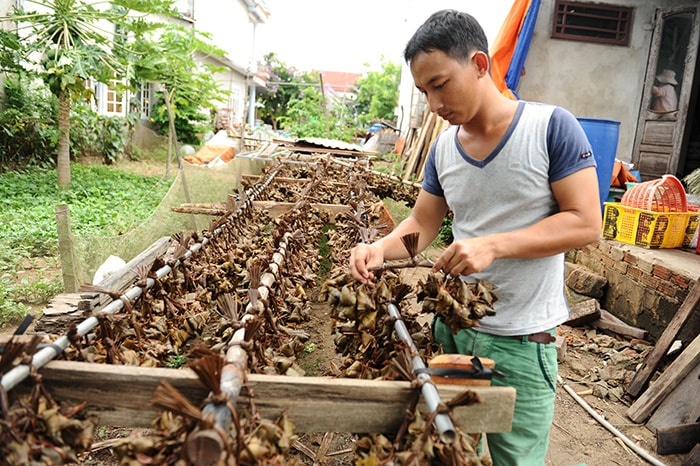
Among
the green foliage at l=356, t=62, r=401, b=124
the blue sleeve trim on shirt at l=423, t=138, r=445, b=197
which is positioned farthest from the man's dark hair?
the green foliage at l=356, t=62, r=401, b=124

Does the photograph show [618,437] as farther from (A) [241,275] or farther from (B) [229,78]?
(B) [229,78]

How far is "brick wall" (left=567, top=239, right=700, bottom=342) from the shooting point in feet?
15.1

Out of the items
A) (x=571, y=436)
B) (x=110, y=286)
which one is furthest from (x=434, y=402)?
(x=571, y=436)

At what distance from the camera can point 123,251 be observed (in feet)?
15.3

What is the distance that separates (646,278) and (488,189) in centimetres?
416

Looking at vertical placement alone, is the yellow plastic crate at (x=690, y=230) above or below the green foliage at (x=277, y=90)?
below

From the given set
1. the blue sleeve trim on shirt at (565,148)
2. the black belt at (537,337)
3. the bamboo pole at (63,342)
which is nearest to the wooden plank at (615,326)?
the black belt at (537,337)

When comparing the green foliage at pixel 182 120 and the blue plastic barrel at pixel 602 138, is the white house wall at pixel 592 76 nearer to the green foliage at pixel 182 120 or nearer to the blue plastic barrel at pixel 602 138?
the blue plastic barrel at pixel 602 138

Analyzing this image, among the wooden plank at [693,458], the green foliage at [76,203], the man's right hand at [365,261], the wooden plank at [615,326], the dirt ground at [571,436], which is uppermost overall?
the man's right hand at [365,261]

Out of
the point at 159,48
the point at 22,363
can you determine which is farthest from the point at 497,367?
the point at 159,48

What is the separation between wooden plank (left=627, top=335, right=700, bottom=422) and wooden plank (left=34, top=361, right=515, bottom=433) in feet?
10.8

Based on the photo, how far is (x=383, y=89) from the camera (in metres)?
27.1

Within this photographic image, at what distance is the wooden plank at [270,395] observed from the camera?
118 centimetres

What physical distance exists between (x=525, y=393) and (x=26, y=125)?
11833mm
